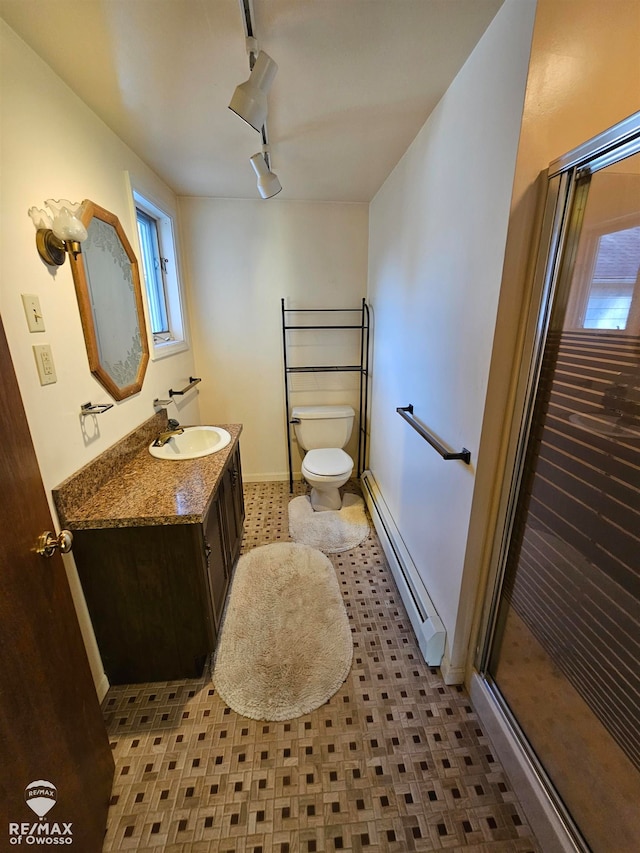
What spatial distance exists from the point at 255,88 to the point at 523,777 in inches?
90.3

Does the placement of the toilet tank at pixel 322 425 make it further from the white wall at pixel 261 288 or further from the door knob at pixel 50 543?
the door knob at pixel 50 543

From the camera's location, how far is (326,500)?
275cm

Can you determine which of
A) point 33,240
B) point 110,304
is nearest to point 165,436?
point 110,304

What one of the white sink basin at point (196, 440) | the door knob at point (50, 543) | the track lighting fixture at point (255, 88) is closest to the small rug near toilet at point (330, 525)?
the white sink basin at point (196, 440)

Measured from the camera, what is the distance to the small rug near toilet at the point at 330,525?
7.82ft

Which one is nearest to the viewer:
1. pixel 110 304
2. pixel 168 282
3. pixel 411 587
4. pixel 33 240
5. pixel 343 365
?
pixel 33 240

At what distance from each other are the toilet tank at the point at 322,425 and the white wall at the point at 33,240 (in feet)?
4.77

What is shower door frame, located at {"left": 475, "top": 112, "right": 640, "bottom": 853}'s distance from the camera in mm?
844

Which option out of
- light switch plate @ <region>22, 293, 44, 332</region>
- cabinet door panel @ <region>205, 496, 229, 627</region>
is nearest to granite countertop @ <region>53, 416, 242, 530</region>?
cabinet door panel @ <region>205, 496, 229, 627</region>

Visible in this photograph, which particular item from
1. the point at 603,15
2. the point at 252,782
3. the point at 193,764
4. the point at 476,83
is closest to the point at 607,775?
the point at 252,782

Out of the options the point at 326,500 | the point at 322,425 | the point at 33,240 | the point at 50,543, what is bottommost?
the point at 326,500

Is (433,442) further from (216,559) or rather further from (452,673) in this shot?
(216,559)

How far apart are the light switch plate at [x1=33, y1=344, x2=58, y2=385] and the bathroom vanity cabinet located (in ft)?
1.59

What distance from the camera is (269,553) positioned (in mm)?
2271
